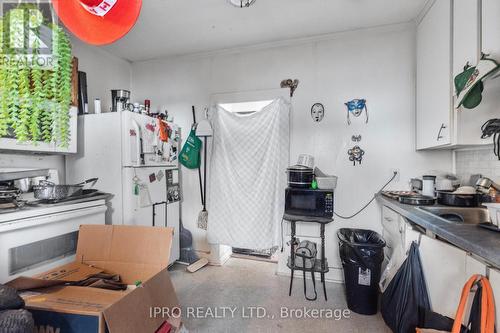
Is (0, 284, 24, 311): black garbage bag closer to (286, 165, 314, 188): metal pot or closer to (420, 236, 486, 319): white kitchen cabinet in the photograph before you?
(420, 236, 486, 319): white kitchen cabinet

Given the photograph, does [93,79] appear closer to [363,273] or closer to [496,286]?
[363,273]

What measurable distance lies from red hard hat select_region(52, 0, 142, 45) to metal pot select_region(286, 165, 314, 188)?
5.96ft

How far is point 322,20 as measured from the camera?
227 centimetres

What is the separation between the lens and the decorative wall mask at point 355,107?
2406 millimetres

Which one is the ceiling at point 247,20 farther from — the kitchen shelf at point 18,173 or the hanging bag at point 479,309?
the hanging bag at point 479,309

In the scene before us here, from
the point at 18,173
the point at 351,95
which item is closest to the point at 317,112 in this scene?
the point at 351,95

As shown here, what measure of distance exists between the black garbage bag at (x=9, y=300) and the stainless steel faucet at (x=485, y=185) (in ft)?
8.47

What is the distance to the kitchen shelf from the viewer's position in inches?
71.1

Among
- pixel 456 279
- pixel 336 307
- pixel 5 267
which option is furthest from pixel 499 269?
pixel 5 267

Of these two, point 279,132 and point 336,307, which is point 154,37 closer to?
point 279,132

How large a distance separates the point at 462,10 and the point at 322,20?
42.1 inches

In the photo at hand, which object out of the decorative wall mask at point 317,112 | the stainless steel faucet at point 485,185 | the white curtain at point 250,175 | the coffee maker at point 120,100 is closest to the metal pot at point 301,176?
the white curtain at point 250,175

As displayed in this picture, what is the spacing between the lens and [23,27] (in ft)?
2.80

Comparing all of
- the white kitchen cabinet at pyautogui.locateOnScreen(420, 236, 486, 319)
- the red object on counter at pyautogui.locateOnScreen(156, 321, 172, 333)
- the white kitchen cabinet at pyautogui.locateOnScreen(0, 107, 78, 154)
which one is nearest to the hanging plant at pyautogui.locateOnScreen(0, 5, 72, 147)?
the white kitchen cabinet at pyautogui.locateOnScreen(0, 107, 78, 154)
